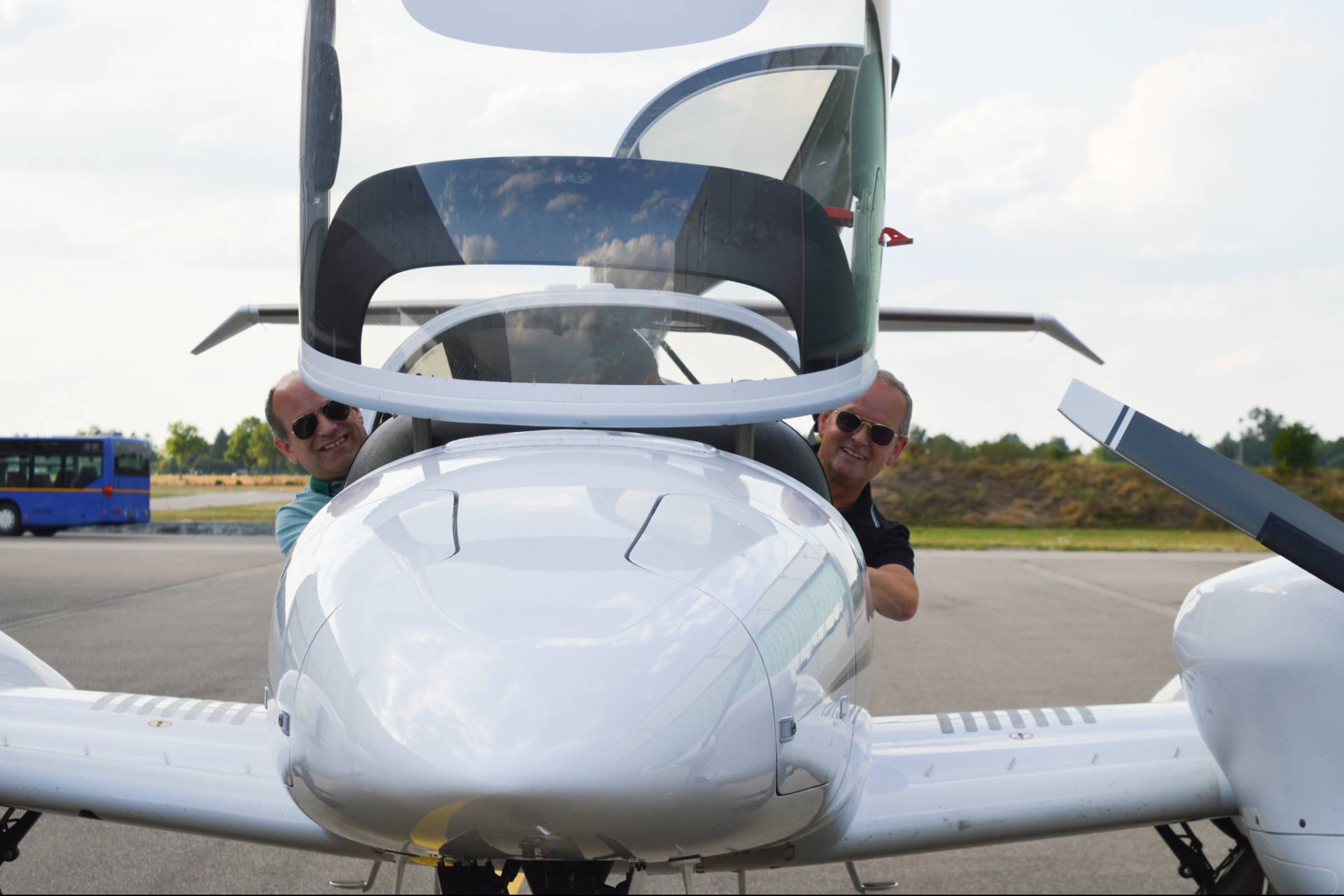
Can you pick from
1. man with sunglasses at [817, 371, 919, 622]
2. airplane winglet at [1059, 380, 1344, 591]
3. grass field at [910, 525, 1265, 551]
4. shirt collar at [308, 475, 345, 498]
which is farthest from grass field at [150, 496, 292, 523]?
airplane winglet at [1059, 380, 1344, 591]

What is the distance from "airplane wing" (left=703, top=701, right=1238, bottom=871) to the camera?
2475mm

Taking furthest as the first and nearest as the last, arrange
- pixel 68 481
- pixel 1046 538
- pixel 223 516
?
pixel 223 516, pixel 1046 538, pixel 68 481

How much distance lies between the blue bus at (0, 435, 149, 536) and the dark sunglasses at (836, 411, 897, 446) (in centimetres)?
2729

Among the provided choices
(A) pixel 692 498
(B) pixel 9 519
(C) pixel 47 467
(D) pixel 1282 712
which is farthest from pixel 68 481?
(D) pixel 1282 712

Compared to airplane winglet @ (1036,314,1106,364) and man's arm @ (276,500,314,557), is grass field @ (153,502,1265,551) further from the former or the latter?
man's arm @ (276,500,314,557)

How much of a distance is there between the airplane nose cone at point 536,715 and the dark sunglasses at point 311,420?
183 centimetres

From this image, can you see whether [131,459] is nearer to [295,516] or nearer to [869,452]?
[295,516]

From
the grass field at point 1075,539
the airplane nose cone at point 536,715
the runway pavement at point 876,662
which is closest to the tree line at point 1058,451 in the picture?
the grass field at point 1075,539

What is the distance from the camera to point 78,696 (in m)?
2.90

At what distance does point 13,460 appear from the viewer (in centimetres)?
2662

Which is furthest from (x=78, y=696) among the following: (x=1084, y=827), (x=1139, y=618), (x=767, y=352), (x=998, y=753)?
(x=1139, y=618)

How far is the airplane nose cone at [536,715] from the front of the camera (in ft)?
4.67

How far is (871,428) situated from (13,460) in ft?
94.5

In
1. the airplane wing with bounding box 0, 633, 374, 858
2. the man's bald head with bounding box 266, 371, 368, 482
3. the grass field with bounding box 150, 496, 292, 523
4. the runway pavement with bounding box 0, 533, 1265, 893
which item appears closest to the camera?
the airplane wing with bounding box 0, 633, 374, 858
